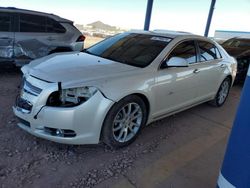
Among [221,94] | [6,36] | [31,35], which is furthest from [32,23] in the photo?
[221,94]

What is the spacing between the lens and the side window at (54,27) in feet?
20.5

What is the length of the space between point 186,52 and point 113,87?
1719mm

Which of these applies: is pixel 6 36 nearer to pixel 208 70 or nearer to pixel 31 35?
pixel 31 35

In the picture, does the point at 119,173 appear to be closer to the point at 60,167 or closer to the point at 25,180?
the point at 60,167

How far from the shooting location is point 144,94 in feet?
10.7

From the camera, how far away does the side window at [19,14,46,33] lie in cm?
589

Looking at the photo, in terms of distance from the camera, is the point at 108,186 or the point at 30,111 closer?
the point at 108,186

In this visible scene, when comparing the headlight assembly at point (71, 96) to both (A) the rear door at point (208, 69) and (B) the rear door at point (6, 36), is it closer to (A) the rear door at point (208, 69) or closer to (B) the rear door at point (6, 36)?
(A) the rear door at point (208, 69)

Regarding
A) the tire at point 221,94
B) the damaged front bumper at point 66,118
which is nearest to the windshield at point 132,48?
the damaged front bumper at point 66,118

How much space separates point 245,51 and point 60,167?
6.97 m

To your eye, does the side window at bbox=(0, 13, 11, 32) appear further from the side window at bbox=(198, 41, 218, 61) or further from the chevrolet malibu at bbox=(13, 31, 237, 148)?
the side window at bbox=(198, 41, 218, 61)

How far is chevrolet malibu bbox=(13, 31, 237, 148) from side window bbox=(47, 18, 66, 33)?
2437 millimetres

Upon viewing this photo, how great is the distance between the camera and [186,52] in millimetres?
4070

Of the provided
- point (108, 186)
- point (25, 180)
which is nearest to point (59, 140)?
point (25, 180)
